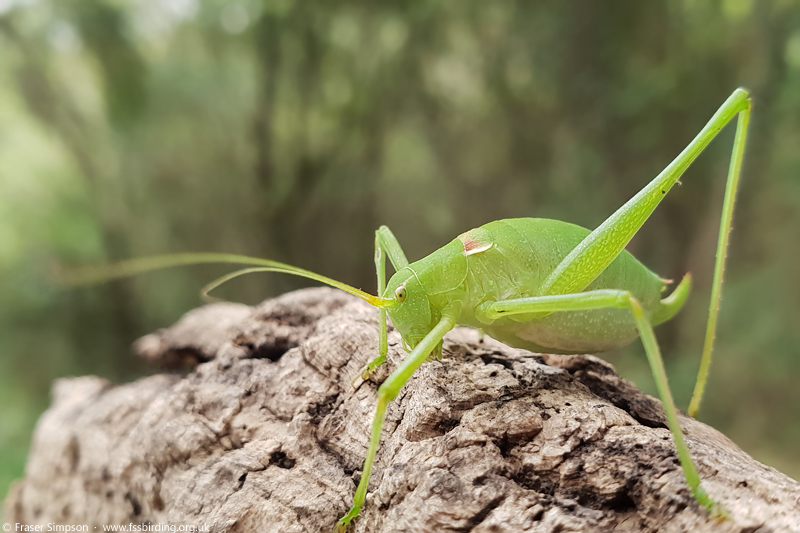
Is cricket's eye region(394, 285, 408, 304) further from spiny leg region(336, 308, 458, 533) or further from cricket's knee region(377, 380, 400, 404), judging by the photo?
cricket's knee region(377, 380, 400, 404)

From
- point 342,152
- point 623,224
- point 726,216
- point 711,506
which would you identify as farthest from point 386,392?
point 342,152

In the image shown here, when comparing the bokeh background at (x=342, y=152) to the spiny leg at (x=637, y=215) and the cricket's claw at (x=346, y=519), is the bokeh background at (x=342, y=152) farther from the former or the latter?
the cricket's claw at (x=346, y=519)

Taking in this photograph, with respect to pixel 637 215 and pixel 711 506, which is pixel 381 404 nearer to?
pixel 711 506

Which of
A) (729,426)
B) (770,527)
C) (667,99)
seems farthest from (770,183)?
(770,527)

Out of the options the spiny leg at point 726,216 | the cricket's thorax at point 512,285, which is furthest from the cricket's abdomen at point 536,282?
the spiny leg at point 726,216

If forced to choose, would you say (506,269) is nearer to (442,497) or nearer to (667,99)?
(442,497)

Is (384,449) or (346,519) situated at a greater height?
(384,449)
